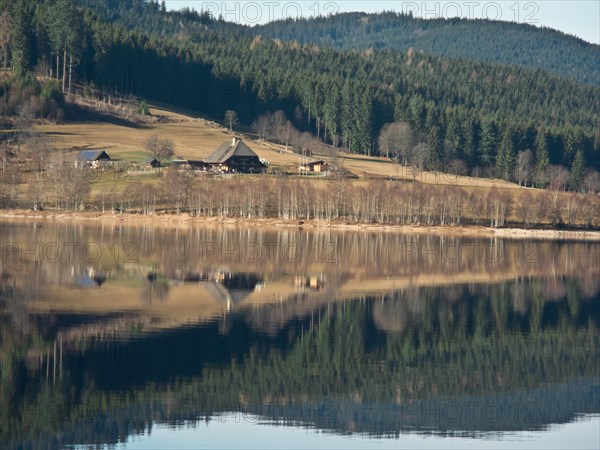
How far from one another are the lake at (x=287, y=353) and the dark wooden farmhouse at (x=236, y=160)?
6860 centimetres

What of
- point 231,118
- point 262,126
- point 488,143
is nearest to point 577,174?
point 488,143

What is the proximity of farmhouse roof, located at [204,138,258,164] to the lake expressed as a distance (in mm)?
69285

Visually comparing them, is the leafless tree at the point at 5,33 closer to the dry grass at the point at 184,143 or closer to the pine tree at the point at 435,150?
the dry grass at the point at 184,143

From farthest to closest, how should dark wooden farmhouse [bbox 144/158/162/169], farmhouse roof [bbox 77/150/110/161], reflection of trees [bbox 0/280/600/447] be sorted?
dark wooden farmhouse [bbox 144/158/162/169] → farmhouse roof [bbox 77/150/110/161] → reflection of trees [bbox 0/280/600/447]

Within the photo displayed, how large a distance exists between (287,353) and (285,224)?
7746 centimetres

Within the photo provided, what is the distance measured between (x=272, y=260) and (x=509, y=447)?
4371 cm

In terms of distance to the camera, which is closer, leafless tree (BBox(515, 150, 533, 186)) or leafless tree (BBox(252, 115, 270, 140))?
leafless tree (BBox(515, 150, 533, 186))

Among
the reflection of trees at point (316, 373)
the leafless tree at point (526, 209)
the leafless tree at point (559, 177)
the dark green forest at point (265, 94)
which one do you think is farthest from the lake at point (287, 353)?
the dark green forest at point (265, 94)

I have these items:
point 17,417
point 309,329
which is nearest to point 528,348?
point 309,329

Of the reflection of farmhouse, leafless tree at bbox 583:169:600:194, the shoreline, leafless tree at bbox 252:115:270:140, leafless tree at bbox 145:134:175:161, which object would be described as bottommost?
the shoreline

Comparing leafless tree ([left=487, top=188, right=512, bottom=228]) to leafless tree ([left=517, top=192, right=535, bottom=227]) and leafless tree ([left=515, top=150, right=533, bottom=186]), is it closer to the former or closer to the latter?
leafless tree ([left=517, top=192, right=535, bottom=227])

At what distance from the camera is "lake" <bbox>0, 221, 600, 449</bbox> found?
28.2m

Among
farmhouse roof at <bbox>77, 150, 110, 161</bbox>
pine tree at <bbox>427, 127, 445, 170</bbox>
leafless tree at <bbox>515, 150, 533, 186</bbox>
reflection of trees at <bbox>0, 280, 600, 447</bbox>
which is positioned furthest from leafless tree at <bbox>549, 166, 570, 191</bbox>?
reflection of trees at <bbox>0, 280, 600, 447</bbox>

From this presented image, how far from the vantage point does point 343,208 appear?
12431 centimetres
